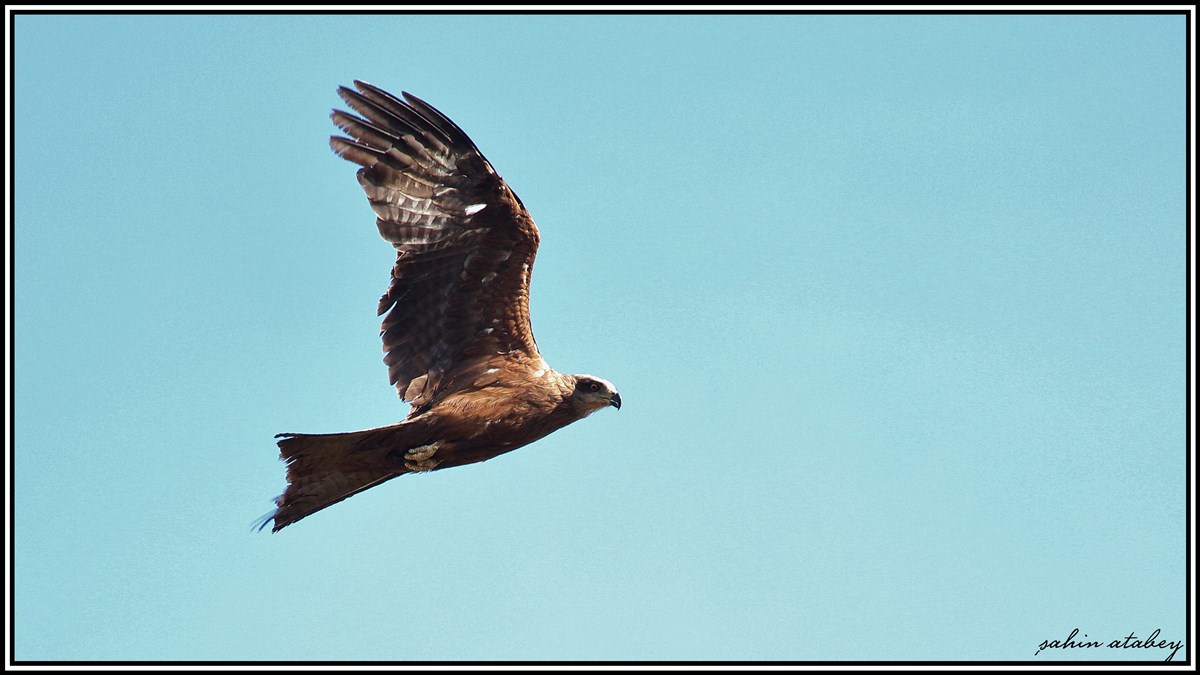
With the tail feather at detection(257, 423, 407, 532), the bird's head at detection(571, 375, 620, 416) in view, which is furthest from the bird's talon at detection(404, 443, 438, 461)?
the bird's head at detection(571, 375, 620, 416)

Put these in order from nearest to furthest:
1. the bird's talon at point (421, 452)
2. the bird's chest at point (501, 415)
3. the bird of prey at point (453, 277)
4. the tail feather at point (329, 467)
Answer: the tail feather at point (329, 467) → the bird's talon at point (421, 452) → the bird's chest at point (501, 415) → the bird of prey at point (453, 277)

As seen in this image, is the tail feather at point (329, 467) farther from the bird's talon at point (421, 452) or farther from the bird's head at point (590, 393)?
the bird's head at point (590, 393)

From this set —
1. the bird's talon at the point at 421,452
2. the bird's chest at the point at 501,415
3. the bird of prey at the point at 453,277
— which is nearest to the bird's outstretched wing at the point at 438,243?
the bird of prey at the point at 453,277

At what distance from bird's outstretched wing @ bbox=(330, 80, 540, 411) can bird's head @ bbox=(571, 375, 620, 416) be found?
50cm

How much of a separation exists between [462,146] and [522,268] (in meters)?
1.10

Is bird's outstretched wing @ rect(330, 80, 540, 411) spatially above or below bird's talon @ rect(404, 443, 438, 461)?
above

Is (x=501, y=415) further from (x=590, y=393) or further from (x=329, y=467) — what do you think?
(x=329, y=467)

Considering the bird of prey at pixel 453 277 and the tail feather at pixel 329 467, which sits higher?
the bird of prey at pixel 453 277

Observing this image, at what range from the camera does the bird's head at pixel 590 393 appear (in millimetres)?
9930

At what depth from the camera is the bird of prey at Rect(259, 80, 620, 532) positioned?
983cm

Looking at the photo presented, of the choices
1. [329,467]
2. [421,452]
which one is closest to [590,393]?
[421,452]

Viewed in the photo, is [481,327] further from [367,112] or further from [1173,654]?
[1173,654]

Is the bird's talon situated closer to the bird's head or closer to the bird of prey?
the bird of prey
